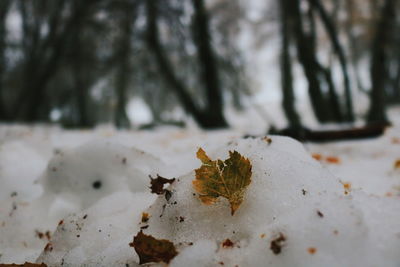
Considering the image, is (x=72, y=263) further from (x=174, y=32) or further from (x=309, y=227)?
(x=174, y=32)

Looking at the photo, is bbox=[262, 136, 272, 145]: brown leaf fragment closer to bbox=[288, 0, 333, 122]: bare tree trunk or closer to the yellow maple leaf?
the yellow maple leaf

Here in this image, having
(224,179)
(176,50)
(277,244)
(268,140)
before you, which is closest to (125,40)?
(176,50)

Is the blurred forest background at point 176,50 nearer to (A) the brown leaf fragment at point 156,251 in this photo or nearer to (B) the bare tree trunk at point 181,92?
(B) the bare tree trunk at point 181,92

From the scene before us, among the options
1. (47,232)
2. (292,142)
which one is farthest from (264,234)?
(47,232)

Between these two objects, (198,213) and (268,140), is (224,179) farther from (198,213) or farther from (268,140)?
(268,140)

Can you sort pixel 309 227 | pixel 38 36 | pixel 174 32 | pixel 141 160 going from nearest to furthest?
pixel 309 227
pixel 141 160
pixel 174 32
pixel 38 36
